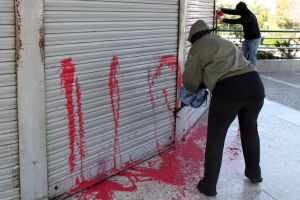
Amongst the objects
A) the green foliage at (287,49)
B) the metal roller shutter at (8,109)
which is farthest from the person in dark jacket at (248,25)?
the metal roller shutter at (8,109)

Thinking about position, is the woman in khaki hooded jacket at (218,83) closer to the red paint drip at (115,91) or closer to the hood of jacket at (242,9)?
the red paint drip at (115,91)

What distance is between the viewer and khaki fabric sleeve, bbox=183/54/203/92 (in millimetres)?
3590

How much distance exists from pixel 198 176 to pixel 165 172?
321mm

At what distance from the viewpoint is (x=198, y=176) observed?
13.6ft

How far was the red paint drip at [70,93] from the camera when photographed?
3.27m

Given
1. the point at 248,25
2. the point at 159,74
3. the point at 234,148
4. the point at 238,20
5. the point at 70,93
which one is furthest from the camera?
the point at 248,25

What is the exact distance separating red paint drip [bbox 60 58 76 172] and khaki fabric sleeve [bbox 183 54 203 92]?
962 millimetres

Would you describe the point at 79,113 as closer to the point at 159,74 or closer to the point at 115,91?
the point at 115,91

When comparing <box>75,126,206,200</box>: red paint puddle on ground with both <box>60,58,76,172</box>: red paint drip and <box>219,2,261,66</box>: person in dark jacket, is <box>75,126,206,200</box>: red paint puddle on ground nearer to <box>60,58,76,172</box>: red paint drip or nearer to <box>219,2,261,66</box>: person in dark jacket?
<box>60,58,76,172</box>: red paint drip

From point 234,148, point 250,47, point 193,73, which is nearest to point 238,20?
point 250,47

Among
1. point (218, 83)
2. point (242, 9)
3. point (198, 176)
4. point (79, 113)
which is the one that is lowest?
point (198, 176)

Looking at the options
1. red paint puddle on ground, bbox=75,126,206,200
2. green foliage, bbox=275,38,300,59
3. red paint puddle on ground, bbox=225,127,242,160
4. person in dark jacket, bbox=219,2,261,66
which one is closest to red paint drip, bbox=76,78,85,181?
red paint puddle on ground, bbox=75,126,206,200

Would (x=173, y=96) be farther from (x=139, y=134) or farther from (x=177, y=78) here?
(x=139, y=134)

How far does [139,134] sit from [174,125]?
755 millimetres
